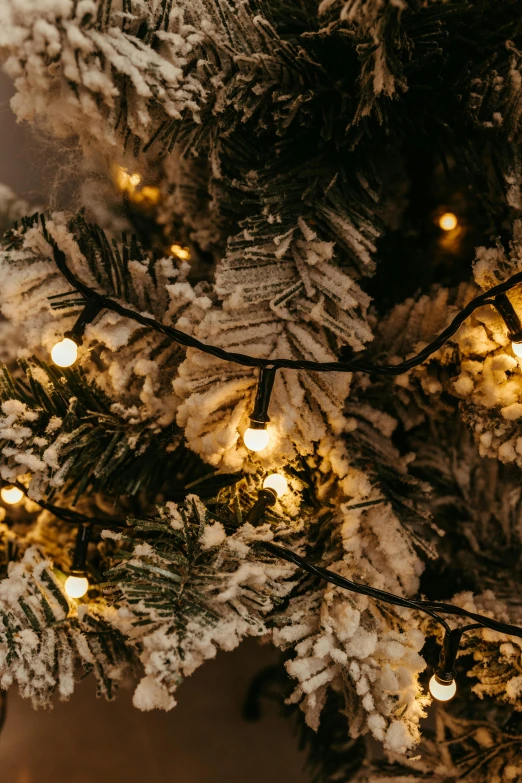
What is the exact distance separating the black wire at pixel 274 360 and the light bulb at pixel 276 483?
4.2 inches

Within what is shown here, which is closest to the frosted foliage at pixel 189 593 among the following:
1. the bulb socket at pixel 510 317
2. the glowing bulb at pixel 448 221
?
the bulb socket at pixel 510 317

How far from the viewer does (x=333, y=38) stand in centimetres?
39

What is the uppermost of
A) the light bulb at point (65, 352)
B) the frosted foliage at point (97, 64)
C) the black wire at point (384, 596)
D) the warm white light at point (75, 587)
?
the frosted foliage at point (97, 64)

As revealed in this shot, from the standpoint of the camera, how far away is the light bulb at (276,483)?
0.48 metres

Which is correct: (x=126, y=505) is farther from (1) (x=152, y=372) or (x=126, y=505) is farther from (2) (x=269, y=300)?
(2) (x=269, y=300)

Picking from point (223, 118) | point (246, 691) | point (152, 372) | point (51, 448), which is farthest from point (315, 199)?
point (246, 691)

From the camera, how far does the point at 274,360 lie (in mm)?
417

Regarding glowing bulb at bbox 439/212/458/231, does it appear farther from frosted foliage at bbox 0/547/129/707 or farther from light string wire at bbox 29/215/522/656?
frosted foliage at bbox 0/547/129/707

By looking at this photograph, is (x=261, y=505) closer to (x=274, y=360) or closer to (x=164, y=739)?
(x=274, y=360)

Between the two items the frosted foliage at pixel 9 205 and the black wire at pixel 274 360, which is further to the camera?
the frosted foliage at pixel 9 205

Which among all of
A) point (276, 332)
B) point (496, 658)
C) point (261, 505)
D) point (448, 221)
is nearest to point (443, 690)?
point (496, 658)

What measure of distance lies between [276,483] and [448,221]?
0.31 m

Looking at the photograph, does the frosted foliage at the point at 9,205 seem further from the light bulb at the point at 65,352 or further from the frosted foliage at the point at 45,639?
the frosted foliage at the point at 45,639

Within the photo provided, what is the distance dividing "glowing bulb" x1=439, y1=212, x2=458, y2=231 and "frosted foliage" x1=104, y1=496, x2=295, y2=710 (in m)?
0.34
